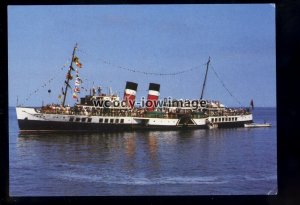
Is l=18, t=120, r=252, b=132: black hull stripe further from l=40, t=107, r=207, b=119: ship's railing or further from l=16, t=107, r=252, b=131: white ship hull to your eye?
l=40, t=107, r=207, b=119: ship's railing

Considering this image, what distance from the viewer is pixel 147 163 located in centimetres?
442

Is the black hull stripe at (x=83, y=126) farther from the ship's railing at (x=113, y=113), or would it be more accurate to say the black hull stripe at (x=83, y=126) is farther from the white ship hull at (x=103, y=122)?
the ship's railing at (x=113, y=113)

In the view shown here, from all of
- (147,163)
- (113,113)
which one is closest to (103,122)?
(113,113)

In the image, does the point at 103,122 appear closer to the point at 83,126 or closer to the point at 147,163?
the point at 83,126

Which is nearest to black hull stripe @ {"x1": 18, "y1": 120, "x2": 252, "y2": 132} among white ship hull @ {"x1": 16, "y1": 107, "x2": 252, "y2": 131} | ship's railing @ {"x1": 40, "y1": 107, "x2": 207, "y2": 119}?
white ship hull @ {"x1": 16, "y1": 107, "x2": 252, "y2": 131}

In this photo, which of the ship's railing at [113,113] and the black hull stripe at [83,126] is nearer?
the ship's railing at [113,113]

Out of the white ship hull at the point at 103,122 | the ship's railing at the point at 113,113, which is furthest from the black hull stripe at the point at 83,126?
the ship's railing at the point at 113,113

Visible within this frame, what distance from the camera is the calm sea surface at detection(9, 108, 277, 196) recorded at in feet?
13.6

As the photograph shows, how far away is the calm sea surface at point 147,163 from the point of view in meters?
4.14

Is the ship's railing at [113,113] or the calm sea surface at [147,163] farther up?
the ship's railing at [113,113]

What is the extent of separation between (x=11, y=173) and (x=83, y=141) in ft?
3.77

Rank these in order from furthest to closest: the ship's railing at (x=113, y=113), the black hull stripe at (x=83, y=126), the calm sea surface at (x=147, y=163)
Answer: the black hull stripe at (x=83, y=126)
the ship's railing at (x=113, y=113)
the calm sea surface at (x=147, y=163)
